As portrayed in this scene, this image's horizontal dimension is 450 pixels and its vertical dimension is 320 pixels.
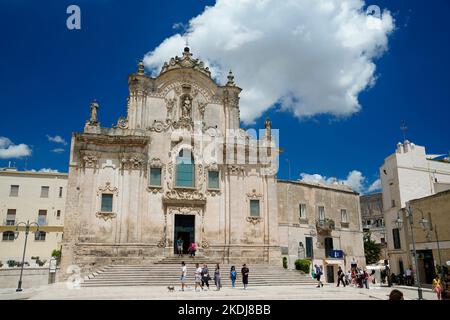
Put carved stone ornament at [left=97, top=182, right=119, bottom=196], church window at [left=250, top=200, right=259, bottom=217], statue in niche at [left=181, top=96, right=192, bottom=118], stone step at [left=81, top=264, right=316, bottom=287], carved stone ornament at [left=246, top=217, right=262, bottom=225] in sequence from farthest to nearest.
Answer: statue in niche at [left=181, top=96, right=192, bottom=118] < church window at [left=250, top=200, right=259, bottom=217] < carved stone ornament at [left=246, top=217, right=262, bottom=225] < carved stone ornament at [left=97, top=182, right=119, bottom=196] < stone step at [left=81, top=264, right=316, bottom=287]

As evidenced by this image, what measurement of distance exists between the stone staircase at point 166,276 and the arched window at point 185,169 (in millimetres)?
5788

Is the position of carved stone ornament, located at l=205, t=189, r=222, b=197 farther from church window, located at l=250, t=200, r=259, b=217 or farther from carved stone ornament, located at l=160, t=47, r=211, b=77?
carved stone ornament, located at l=160, t=47, r=211, b=77

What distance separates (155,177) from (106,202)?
12.6 ft

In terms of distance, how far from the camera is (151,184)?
2938 cm

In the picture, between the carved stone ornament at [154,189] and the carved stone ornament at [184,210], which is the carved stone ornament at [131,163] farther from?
the carved stone ornament at [184,210]

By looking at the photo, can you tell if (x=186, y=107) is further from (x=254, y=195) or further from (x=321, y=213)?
(x=321, y=213)

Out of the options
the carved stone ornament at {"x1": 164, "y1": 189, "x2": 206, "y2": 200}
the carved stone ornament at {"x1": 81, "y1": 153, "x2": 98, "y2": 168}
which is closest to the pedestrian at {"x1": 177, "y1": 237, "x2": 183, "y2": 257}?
the carved stone ornament at {"x1": 164, "y1": 189, "x2": 206, "y2": 200}

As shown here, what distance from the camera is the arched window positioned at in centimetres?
3005

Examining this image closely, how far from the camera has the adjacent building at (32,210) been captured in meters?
44.3

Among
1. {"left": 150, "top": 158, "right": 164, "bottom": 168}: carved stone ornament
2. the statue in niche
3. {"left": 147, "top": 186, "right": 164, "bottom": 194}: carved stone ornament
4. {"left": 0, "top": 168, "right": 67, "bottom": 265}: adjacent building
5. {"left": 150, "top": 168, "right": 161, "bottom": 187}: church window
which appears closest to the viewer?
{"left": 147, "top": 186, "right": 164, "bottom": 194}: carved stone ornament

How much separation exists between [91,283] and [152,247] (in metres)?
6.72

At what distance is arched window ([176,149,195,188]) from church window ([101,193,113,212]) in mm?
4869

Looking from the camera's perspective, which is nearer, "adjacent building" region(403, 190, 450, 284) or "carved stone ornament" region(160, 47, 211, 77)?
"adjacent building" region(403, 190, 450, 284)
